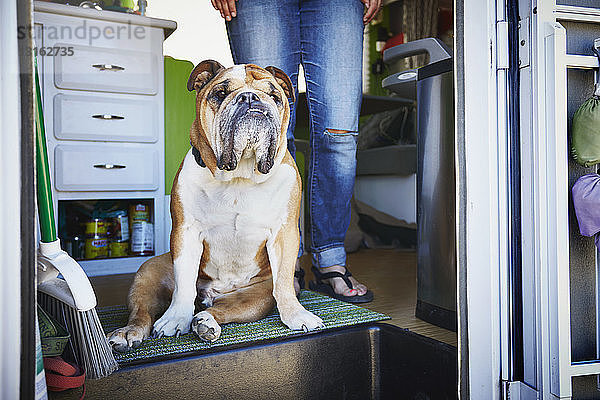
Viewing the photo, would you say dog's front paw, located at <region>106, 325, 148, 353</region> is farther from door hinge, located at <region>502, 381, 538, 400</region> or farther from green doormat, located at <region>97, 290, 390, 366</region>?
door hinge, located at <region>502, 381, 538, 400</region>

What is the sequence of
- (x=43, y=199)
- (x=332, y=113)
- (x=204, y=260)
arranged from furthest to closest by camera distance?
1. (x=332, y=113)
2. (x=204, y=260)
3. (x=43, y=199)

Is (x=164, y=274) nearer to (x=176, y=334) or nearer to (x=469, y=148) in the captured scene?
(x=176, y=334)

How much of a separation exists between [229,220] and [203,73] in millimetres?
352

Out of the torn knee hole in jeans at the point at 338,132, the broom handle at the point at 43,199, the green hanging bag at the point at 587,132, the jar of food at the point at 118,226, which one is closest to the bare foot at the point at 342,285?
the torn knee hole in jeans at the point at 338,132

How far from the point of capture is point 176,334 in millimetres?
1188

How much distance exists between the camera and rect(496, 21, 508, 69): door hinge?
1137mm

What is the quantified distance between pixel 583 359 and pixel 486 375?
0.25 meters

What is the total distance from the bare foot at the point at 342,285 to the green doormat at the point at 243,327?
0.07 metres

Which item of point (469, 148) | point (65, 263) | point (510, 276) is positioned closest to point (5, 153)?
point (65, 263)

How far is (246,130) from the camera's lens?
1207 mm

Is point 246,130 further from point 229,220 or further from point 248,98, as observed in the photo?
point 229,220

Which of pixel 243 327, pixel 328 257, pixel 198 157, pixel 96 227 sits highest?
pixel 198 157

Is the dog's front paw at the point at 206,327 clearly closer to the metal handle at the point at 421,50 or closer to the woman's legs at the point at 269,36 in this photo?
the woman's legs at the point at 269,36

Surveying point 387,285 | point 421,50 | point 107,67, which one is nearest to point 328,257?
point 387,285
